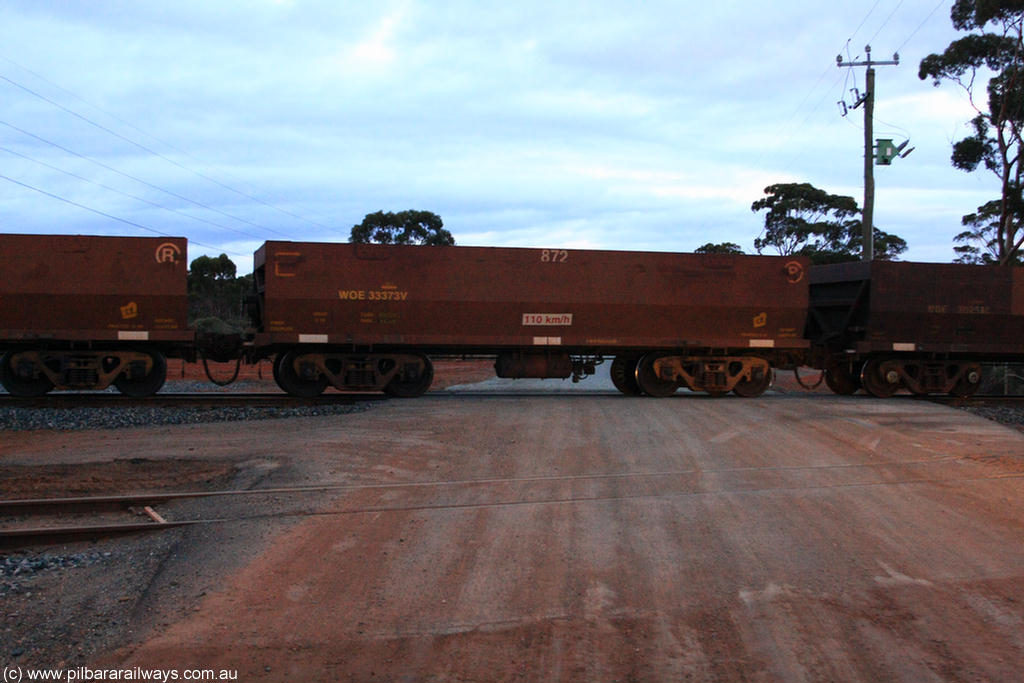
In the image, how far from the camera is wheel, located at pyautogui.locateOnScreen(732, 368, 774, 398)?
17.0 metres

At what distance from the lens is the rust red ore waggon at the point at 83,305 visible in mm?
14828

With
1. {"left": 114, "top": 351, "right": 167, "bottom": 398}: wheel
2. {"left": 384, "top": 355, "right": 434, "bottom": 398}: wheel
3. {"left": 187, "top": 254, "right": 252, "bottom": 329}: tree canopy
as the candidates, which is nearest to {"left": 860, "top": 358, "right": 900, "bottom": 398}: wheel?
{"left": 384, "top": 355, "right": 434, "bottom": 398}: wheel

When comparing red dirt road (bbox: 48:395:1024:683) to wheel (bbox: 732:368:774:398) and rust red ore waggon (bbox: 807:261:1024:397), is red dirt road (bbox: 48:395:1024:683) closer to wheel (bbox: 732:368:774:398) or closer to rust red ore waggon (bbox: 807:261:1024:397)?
wheel (bbox: 732:368:774:398)

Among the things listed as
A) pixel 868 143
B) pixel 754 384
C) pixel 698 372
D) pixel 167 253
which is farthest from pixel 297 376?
pixel 868 143

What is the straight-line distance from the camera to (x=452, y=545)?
598cm

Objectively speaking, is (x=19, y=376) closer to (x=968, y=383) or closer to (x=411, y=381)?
(x=411, y=381)

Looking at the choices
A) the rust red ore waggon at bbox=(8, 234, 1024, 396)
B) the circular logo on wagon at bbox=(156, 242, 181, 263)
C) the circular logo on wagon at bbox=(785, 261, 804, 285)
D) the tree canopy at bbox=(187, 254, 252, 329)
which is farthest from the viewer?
the tree canopy at bbox=(187, 254, 252, 329)

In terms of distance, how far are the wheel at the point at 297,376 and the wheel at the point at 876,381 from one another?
1183 cm

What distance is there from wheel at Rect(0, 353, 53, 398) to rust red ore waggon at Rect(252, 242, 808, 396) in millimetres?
4208

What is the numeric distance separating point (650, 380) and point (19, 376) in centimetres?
1249

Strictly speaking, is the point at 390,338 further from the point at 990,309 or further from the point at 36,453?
the point at 990,309

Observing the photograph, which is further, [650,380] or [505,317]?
[650,380]

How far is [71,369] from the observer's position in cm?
1502

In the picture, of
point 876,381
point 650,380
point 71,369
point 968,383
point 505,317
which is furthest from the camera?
point 968,383
